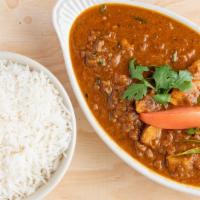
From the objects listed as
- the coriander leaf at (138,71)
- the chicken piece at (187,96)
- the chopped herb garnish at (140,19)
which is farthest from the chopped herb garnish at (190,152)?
the chopped herb garnish at (140,19)

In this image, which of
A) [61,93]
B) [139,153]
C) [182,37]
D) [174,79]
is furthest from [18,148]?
[182,37]

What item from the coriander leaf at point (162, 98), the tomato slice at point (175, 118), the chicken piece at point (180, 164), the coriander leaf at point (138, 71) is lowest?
the chicken piece at point (180, 164)

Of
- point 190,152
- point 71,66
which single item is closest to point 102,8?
point 71,66

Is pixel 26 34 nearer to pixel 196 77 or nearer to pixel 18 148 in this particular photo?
pixel 18 148

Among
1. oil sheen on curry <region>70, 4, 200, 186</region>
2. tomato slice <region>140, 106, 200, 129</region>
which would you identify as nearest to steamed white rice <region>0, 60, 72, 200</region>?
oil sheen on curry <region>70, 4, 200, 186</region>

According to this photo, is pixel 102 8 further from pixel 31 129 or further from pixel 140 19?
pixel 31 129

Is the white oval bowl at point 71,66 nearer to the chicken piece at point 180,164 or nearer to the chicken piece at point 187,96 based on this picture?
the chicken piece at point 180,164
